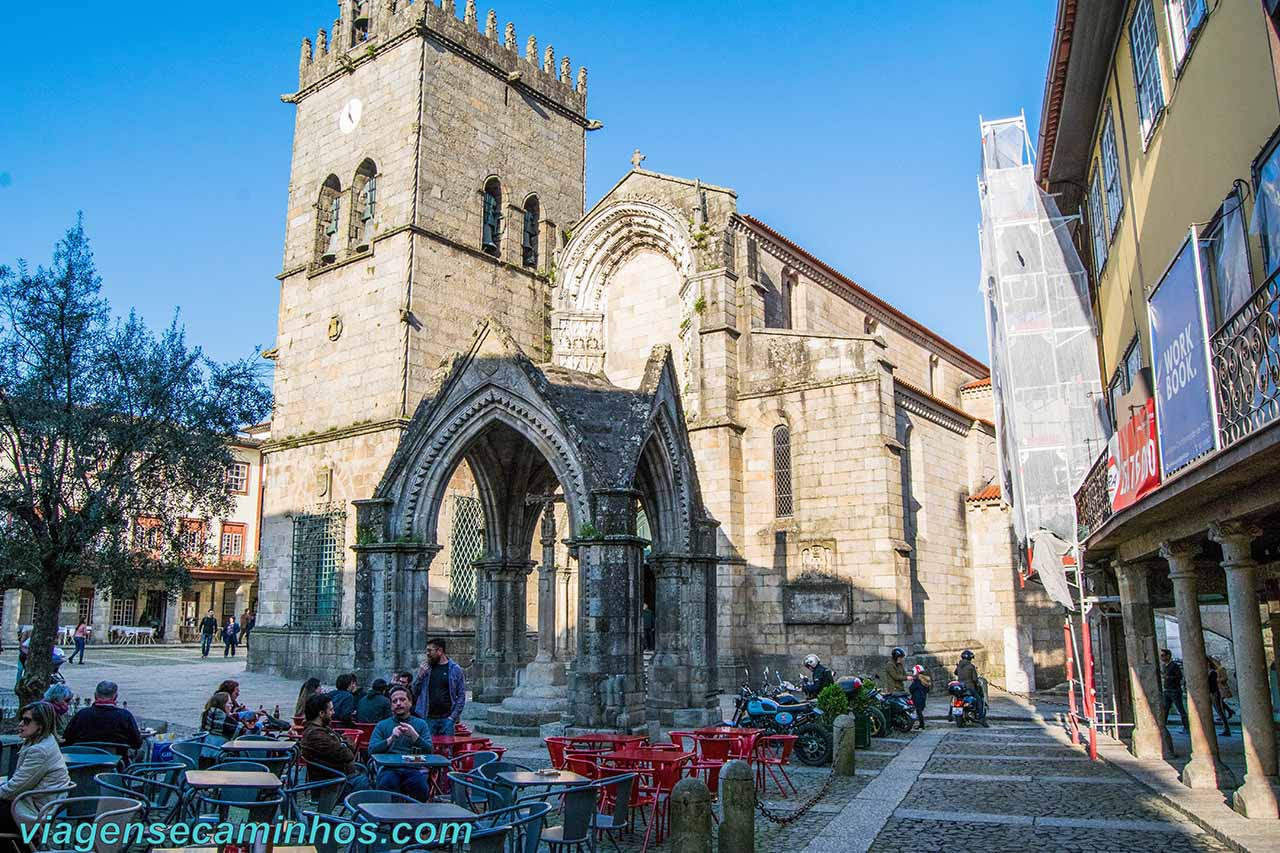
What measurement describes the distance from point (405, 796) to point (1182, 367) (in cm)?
685

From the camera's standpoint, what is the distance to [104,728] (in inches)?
325

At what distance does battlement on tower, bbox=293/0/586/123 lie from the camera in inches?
1003

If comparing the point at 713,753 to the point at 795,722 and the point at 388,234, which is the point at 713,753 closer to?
the point at 795,722

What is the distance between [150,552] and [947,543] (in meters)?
19.4

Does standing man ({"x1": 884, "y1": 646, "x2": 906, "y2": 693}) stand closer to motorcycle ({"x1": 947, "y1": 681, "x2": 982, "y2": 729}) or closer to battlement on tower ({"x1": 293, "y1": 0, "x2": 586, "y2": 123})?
motorcycle ({"x1": 947, "y1": 681, "x2": 982, "y2": 729})

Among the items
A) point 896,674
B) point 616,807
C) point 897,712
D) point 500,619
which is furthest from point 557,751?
point 896,674

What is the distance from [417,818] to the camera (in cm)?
558

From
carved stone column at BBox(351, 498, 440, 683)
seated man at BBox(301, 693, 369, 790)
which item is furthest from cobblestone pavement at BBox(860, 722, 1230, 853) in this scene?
carved stone column at BBox(351, 498, 440, 683)

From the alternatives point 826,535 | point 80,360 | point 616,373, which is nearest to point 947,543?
point 826,535

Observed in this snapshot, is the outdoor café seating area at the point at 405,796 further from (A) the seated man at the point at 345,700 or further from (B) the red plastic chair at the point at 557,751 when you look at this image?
(A) the seated man at the point at 345,700

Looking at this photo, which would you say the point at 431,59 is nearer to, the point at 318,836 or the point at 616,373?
the point at 616,373

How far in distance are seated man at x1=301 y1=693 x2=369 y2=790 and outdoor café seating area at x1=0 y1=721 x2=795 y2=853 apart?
4 cm

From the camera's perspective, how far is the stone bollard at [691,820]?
6691 mm

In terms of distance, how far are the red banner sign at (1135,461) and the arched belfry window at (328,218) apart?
70.6 feet
